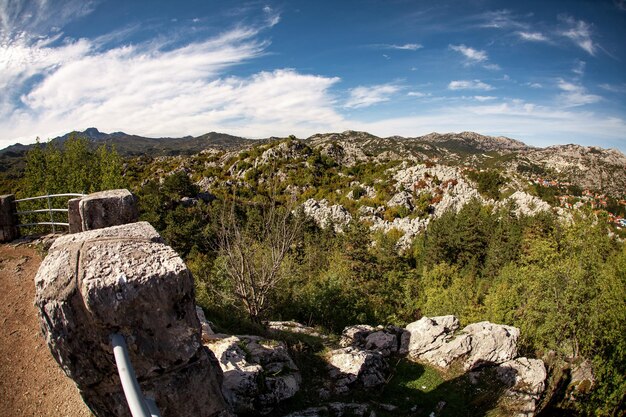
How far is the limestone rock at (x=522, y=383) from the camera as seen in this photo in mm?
11773

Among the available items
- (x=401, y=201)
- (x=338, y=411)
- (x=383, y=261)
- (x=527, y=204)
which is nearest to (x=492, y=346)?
(x=338, y=411)

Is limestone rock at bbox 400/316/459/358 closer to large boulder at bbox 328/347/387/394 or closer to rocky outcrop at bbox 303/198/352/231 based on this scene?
large boulder at bbox 328/347/387/394

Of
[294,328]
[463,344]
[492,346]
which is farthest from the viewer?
[463,344]

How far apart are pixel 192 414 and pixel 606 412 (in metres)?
19.3

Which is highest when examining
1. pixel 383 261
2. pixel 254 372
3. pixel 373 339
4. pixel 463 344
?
pixel 254 372

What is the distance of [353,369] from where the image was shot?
11.0m

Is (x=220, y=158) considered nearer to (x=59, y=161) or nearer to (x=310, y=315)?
(x=59, y=161)

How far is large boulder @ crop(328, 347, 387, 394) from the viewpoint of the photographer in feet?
34.8

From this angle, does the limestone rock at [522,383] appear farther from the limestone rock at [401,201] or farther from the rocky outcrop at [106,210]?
the limestone rock at [401,201]

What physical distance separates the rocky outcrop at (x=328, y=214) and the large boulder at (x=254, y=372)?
125 feet

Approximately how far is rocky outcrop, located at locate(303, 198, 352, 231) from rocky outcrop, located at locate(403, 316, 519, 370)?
1238 inches

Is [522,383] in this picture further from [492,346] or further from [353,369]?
[353,369]

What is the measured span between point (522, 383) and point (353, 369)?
7.33m

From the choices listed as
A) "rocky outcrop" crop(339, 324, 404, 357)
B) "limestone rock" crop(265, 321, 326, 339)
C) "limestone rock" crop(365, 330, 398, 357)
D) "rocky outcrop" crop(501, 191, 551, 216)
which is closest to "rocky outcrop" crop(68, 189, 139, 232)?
"limestone rock" crop(265, 321, 326, 339)
